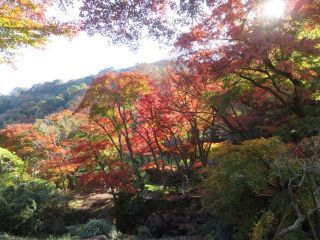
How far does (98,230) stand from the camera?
39.2ft

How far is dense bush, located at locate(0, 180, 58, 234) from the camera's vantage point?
1309cm

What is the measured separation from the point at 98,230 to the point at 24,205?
10.7ft

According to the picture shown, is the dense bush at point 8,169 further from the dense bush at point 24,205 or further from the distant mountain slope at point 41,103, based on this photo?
the distant mountain slope at point 41,103

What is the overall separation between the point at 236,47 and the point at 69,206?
12.5 m

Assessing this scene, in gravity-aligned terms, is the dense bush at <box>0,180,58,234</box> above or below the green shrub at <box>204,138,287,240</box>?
below

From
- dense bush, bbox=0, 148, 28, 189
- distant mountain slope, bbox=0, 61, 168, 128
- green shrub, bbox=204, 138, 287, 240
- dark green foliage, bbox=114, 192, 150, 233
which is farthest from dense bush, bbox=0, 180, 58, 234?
distant mountain slope, bbox=0, 61, 168, 128

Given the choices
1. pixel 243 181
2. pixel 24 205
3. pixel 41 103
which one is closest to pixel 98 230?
pixel 24 205

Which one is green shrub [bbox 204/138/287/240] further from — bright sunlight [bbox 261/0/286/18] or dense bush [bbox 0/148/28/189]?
dense bush [bbox 0/148/28/189]

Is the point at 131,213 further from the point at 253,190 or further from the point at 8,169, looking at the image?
the point at 253,190

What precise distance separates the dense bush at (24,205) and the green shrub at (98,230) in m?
2.45

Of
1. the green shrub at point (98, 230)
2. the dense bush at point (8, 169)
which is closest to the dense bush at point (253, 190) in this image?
the green shrub at point (98, 230)

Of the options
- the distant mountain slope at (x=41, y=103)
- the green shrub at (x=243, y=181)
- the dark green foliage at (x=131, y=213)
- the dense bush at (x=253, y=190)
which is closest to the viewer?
the dense bush at (x=253, y=190)

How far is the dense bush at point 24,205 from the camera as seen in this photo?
13086mm

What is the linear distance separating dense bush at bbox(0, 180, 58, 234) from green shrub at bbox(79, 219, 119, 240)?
8.04 feet
